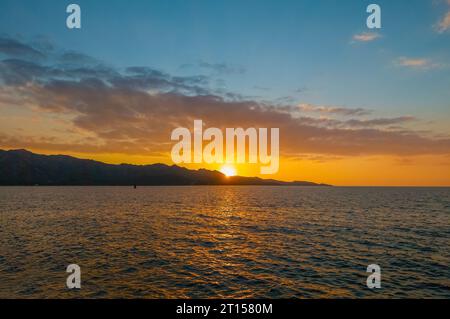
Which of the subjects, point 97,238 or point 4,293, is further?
point 97,238

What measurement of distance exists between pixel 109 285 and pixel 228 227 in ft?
139

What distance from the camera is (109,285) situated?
28594 millimetres

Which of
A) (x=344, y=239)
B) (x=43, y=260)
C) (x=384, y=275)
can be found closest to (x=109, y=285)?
(x=43, y=260)

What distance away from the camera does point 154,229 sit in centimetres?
6278

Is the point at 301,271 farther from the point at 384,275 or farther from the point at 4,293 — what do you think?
the point at 4,293
